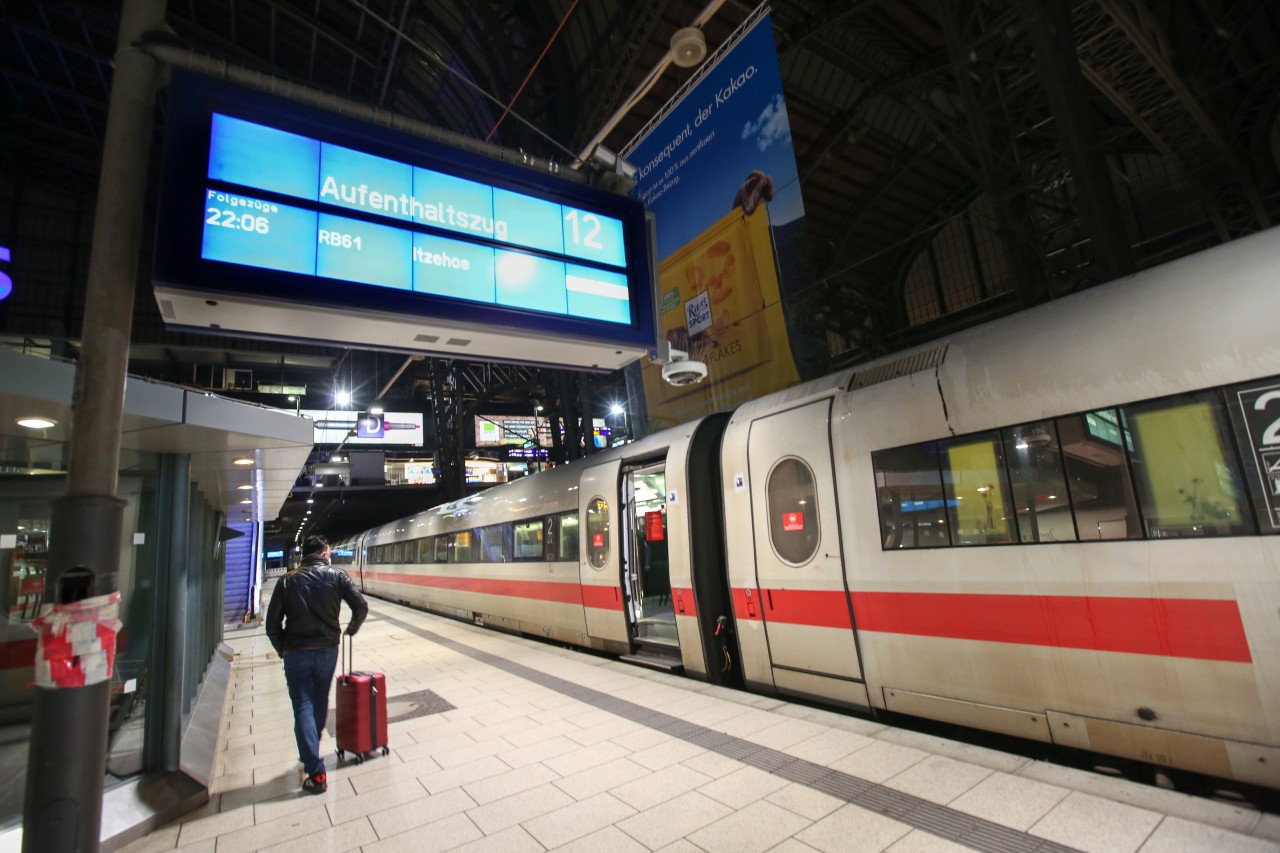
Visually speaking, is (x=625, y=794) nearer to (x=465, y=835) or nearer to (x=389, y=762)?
(x=465, y=835)

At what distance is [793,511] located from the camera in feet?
17.6

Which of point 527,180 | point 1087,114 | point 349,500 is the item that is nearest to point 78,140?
point 349,500

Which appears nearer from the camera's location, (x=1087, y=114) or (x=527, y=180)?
(x=527, y=180)

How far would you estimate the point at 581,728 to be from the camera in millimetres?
5133

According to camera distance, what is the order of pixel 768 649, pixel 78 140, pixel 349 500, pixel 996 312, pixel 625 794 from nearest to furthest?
1. pixel 625 794
2. pixel 768 649
3. pixel 996 312
4. pixel 78 140
5. pixel 349 500

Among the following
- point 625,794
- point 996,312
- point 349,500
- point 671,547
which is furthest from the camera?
point 349,500

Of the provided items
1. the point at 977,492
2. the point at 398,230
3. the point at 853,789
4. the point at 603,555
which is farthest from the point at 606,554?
the point at 398,230

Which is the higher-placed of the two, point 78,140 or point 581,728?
point 78,140

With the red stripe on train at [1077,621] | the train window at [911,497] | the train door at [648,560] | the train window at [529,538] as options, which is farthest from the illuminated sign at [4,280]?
the red stripe on train at [1077,621]

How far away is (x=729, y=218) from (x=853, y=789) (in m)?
5.60

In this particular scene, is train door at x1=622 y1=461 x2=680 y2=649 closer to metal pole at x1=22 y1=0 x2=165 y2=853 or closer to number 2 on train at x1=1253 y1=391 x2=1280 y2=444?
number 2 on train at x1=1253 y1=391 x2=1280 y2=444

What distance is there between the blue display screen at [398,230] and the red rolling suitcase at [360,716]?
9.86ft

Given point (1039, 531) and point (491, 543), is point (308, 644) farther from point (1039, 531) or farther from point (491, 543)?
point (491, 543)

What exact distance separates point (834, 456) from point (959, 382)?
1124 mm
